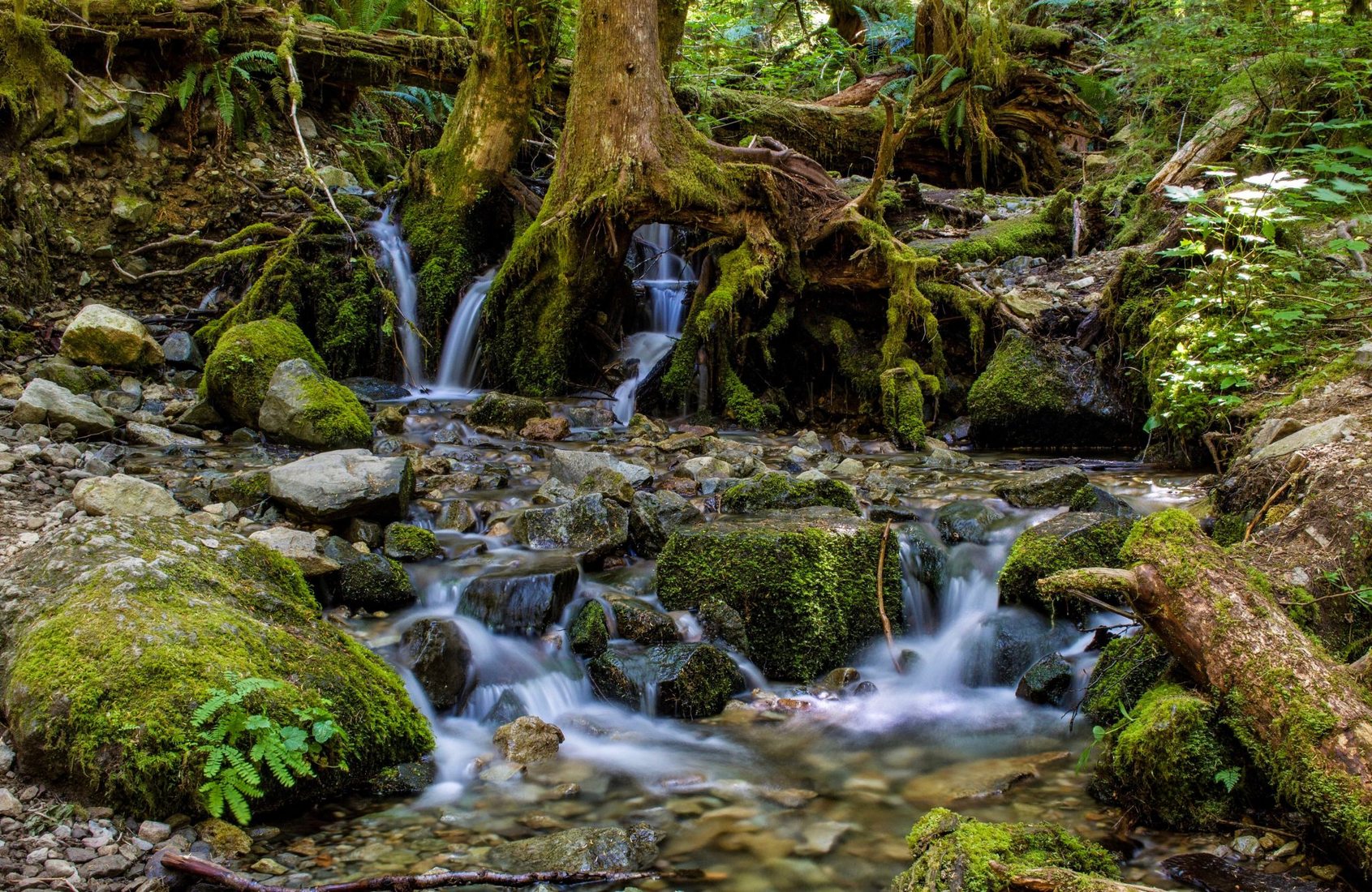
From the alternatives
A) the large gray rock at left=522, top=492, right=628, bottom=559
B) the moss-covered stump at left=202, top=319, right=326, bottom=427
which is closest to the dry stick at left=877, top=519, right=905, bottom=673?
the large gray rock at left=522, top=492, right=628, bottom=559

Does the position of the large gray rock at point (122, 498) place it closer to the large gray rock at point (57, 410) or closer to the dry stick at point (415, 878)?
the large gray rock at point (57, 410)

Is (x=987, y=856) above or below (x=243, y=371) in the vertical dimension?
below

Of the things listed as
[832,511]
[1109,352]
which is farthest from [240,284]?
[1109,352]

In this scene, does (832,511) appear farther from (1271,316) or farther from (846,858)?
(1271,316)

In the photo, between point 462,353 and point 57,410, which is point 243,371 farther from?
point 462,353

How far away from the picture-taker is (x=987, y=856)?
2170 millimetres

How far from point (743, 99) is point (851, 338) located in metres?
5.83

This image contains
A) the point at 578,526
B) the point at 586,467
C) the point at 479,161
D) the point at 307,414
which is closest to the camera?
the point at 578,526

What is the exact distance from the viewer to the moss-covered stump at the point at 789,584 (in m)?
4.23

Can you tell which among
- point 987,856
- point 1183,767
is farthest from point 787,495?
point 987,856

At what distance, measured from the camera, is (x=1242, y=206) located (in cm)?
541

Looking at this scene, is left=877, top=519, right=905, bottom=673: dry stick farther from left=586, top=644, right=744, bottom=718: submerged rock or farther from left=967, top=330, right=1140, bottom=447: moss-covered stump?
left=967, top=330, right=1140, bottom=447: moss-covered stump

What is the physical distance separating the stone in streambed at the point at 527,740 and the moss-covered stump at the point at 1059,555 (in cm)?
249

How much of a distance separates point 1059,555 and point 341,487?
3931 millimetres
